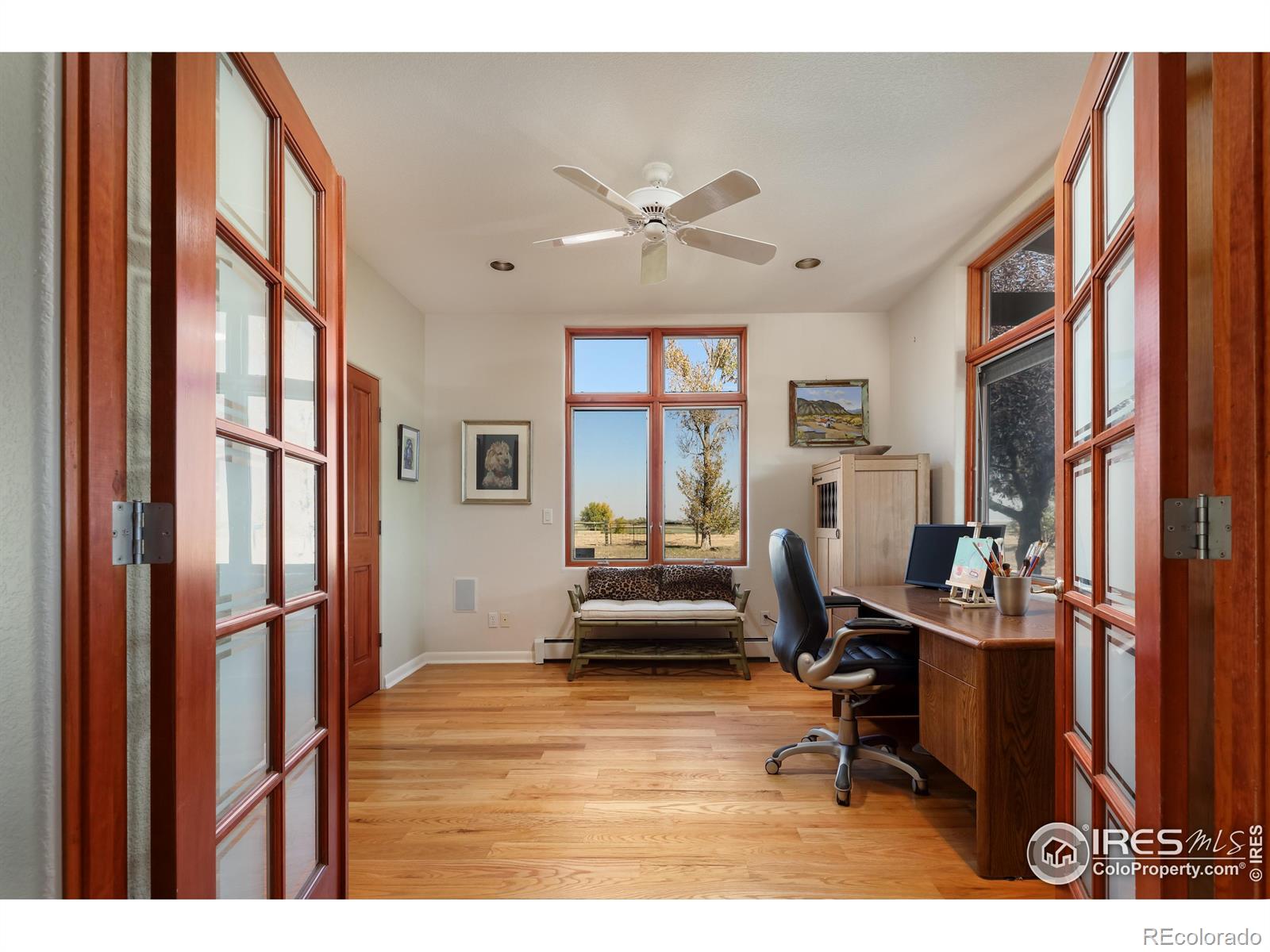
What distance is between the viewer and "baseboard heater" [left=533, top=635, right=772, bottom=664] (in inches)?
180

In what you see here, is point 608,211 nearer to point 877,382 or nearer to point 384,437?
point 384,437

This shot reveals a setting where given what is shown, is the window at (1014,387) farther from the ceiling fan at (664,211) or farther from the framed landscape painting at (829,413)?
the ceiling fan at (664,211)

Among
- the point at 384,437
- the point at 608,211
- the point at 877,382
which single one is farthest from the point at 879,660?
the point at 384,437

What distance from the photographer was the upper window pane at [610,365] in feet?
15.9

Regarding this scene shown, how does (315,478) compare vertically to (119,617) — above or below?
above

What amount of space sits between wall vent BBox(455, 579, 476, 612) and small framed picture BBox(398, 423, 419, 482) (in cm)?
85

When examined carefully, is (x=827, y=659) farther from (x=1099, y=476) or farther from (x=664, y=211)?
(x=664, y=211)

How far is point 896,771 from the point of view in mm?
2645

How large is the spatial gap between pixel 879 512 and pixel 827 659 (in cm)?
172

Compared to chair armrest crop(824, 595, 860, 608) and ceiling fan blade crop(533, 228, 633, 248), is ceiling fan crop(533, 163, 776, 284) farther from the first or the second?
chair armrest crop(824, 595, 860, 608)

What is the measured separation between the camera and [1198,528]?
0.81 meters

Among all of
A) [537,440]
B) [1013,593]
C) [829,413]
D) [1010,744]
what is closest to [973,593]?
[1013,593]

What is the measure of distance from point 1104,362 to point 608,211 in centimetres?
239

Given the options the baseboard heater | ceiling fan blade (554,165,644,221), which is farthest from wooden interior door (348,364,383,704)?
ceiling fan blade (554,165,644,221)
